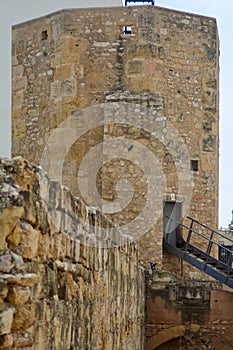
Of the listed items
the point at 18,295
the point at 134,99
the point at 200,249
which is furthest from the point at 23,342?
the point at 200,249

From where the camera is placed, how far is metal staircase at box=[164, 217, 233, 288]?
558 inches

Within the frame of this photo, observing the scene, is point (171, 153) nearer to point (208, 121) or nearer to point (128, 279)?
point (208, 121)

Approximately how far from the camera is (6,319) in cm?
331

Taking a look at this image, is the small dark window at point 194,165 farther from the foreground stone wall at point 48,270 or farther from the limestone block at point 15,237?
the limestone block at point 15,237

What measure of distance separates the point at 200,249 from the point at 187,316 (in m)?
2.92

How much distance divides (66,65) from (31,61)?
1.07 meters

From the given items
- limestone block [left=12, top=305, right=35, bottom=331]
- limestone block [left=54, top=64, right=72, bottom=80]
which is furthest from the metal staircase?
limestone block [left=12, top=305, right=35, bottom=331]

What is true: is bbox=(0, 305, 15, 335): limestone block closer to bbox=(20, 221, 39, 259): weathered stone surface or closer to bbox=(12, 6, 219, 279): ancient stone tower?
bbox=(20, 221, 39, 259): weathered stone surface

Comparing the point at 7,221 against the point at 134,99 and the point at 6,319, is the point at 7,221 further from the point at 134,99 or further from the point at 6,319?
the point at 134,99

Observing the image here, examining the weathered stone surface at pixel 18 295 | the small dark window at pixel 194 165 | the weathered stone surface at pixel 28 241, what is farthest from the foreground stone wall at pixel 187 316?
the weathered stone surface at pixel 18 295

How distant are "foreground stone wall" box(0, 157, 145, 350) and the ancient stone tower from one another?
26.3 ft

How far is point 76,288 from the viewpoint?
5.02 metres

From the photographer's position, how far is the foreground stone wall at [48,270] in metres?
3.41

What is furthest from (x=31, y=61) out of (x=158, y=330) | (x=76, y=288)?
(x=76, y=288)
